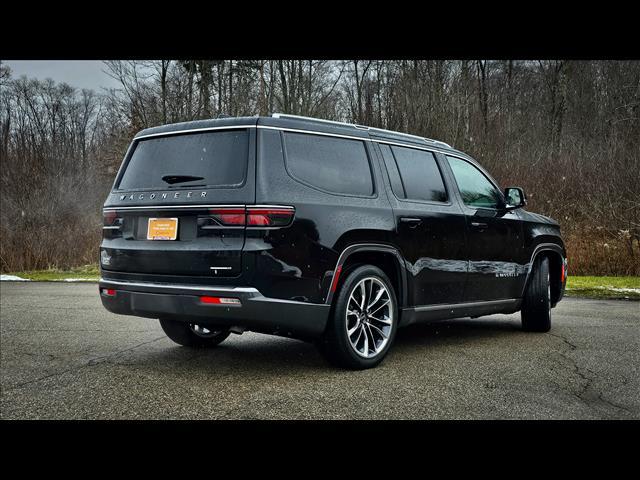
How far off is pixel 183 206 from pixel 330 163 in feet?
4.14

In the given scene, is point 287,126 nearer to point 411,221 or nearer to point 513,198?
point 411,221

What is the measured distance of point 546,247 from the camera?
7.83 m

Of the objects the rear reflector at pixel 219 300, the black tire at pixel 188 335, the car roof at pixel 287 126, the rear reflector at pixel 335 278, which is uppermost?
the car roof at pixel 287 126

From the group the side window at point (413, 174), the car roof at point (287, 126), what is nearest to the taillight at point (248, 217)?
the car roof at point (287, 126)

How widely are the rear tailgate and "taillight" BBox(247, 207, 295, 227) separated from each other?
2.8 inches

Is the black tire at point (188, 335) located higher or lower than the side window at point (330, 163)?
lower

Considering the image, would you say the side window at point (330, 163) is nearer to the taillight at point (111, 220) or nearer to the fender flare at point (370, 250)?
the fender flare at point (370, 250)

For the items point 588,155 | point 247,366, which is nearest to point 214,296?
point 247,366

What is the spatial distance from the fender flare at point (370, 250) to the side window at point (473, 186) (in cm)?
138

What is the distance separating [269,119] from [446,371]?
2473 mm

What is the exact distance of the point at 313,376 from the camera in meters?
5.28

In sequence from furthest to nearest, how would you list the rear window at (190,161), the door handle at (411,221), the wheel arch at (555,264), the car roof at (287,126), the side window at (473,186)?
the wheel arch at (555,264), the side window at (473,186), the door handle at (411,221), the car roof at (287,126), the rear window at (190,161)

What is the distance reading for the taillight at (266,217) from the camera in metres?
4.88

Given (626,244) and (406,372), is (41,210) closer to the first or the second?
(626,244)
